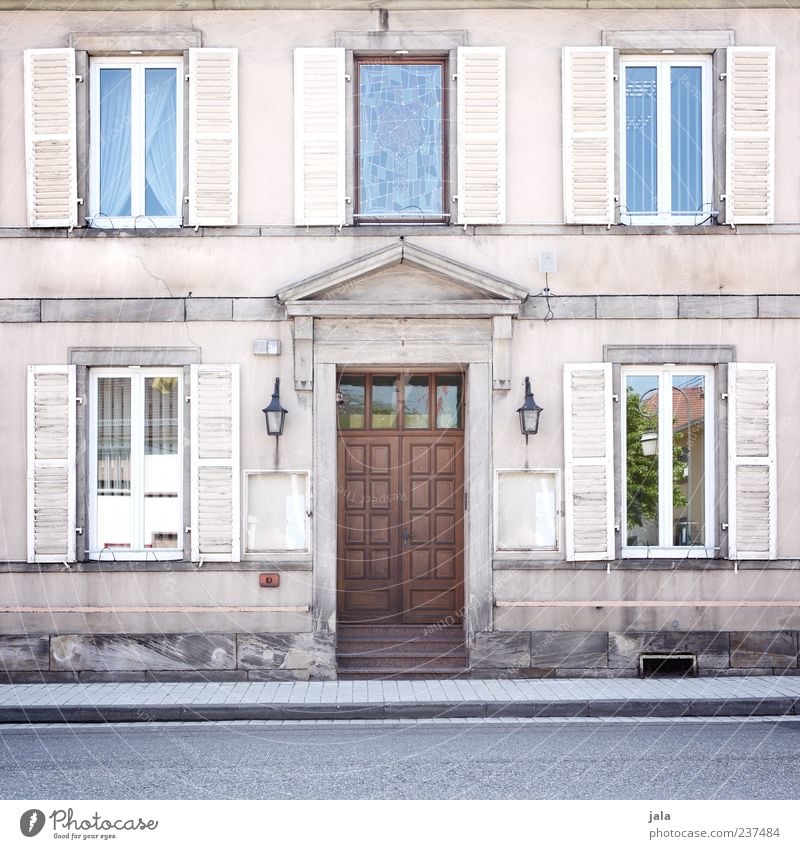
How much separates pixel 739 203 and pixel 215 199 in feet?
18.3

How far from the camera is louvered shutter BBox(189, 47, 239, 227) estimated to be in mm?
10672

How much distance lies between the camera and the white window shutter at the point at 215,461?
10641 millimetres

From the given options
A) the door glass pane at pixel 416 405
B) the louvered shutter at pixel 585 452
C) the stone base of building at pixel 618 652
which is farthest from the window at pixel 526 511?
the door glass pane at pixel 416 405

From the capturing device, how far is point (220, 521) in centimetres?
1066

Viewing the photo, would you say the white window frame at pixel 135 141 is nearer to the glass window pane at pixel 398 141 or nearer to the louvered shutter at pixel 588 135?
the glass window pane at pixel 398 141

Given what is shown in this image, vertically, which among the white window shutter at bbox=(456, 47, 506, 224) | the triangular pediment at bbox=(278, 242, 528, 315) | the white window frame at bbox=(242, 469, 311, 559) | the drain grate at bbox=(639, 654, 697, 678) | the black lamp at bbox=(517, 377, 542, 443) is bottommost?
the drain grate at bbox=(639, 654, 697, 678)

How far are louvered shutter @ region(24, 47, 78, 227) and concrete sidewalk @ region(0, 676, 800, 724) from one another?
4926 millimetres

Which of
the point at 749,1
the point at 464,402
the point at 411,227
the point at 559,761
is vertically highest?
the point at 749,1

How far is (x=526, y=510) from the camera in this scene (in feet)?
35.2

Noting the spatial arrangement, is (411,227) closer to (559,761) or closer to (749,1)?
(749,1)

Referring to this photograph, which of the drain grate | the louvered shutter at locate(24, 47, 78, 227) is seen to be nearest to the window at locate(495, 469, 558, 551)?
the drain grate

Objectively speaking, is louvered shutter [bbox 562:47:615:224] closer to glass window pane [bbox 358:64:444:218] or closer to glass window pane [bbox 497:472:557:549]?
glass window pane [bbox 358:64:444:218]

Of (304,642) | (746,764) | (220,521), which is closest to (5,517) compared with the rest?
(220,521)

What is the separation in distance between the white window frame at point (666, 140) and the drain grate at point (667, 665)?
4.65 m
